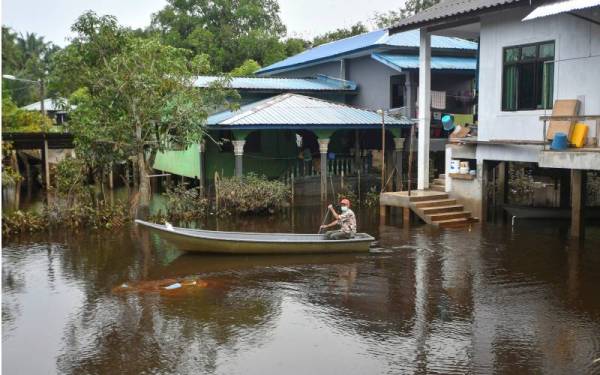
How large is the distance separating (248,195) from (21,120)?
52.6 feet

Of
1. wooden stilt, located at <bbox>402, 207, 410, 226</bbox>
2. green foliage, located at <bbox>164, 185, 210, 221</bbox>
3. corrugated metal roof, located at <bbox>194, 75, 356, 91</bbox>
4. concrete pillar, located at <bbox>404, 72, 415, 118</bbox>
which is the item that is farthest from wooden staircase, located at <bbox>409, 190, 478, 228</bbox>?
corrugated metal roof, located at <bbox>194, 75, 356, 91</bbox>

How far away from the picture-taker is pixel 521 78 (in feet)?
57.7

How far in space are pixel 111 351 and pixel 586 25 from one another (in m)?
13.7

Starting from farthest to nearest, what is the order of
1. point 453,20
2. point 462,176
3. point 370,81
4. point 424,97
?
1. point 370,81
2. point 424,97
3. point 462,176
4. point 453,20

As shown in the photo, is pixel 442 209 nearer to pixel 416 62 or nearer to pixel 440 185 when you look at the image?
pixel 440 185

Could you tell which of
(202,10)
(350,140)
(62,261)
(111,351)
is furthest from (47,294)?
(202,10)

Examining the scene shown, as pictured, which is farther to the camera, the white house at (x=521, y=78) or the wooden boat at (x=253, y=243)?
the white house at (x=521, y=78)

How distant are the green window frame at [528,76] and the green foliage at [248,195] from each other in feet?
26.9

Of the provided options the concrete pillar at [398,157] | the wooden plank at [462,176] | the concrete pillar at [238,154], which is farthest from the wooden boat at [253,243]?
the concrete pillar at [398,157]

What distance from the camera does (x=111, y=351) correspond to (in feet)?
29.3

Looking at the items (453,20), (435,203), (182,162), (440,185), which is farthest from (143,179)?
(453,20)

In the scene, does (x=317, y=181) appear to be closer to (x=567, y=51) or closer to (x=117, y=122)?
(x=117, y=122)

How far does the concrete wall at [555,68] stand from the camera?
15664 mm

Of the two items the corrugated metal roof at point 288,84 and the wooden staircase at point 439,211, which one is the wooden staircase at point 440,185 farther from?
the corrugated metal roof at point 288,84
